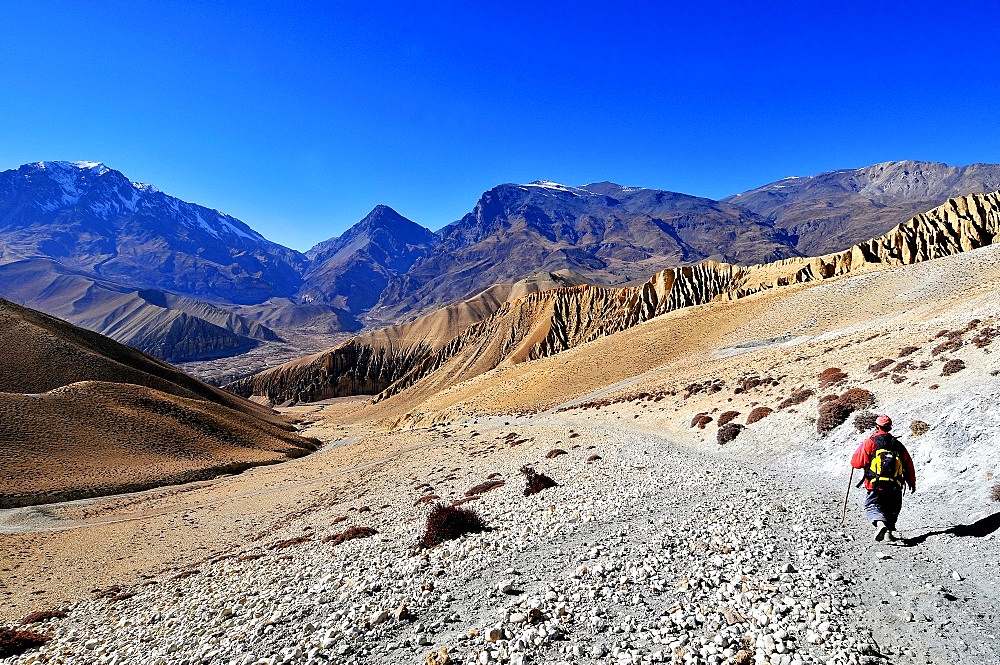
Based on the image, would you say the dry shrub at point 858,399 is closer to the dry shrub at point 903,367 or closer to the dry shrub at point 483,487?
the dry shrub at point 903,367

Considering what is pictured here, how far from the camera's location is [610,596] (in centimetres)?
738

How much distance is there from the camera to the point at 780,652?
5.38m

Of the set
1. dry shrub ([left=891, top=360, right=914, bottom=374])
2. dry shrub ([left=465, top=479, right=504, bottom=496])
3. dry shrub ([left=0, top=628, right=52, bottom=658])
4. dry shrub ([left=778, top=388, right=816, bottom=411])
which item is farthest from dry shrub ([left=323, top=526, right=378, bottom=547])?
dry shrub ([left=891, top=360, right=914, bottom=374])

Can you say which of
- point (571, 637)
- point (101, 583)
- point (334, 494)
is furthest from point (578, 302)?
point (571, 637)

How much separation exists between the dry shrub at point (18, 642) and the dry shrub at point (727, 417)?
24.2 m

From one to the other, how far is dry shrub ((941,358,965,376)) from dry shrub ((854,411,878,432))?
10.9ft

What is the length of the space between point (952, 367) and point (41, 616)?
30.0 meters

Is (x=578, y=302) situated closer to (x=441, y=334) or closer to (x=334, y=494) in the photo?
(x=441, y=334)

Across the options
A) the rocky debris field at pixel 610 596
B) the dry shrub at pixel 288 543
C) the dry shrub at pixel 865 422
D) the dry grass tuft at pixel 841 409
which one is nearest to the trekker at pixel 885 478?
the rocky debris field at pixel 610 596

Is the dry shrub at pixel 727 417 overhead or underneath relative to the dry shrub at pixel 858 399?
underneath

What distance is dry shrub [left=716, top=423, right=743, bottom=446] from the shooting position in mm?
21062

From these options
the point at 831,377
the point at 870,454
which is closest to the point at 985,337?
the point at 831,377

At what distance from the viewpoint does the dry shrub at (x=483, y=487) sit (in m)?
19.8

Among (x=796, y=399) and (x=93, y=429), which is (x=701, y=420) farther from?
(x=93, y=429)
